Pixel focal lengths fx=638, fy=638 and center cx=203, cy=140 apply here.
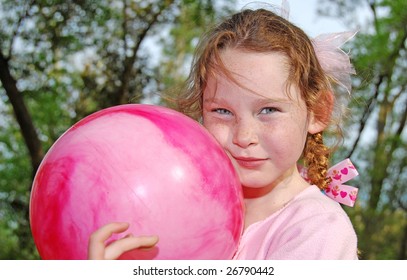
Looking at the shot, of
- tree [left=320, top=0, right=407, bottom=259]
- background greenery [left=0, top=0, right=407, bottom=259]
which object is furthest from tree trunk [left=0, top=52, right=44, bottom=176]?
tree [left=320, top=0, right=407, bottom=259]

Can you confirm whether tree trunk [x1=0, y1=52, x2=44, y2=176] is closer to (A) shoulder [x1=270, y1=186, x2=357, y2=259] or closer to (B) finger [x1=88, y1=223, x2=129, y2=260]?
(A) shoulder [x1=270, y1=186, x2=357, y2=259]

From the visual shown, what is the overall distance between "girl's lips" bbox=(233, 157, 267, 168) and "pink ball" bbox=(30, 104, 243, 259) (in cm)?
19

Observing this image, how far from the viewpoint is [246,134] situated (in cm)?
221

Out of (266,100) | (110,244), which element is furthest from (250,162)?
(110,244)

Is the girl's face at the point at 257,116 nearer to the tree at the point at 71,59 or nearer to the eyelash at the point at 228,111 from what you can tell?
the eyelash at the point at 228,111

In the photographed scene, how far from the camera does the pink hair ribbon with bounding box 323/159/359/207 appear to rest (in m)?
2.75

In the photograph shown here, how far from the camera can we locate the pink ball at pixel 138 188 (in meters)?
1.85

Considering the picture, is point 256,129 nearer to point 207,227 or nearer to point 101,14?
point 207,227

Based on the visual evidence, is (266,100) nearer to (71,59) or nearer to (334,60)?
(334,60)

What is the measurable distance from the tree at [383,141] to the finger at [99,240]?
9.17 m

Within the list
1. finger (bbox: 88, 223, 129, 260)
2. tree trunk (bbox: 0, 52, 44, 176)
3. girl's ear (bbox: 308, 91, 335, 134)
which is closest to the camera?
finger (bbox: 88, 223, 129, 260)

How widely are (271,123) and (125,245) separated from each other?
2.37ft

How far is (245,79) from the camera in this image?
220 centimetres

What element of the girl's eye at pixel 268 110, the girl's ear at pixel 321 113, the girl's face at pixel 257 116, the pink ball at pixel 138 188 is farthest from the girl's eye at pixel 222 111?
the girl's ear at pixel 321 113
